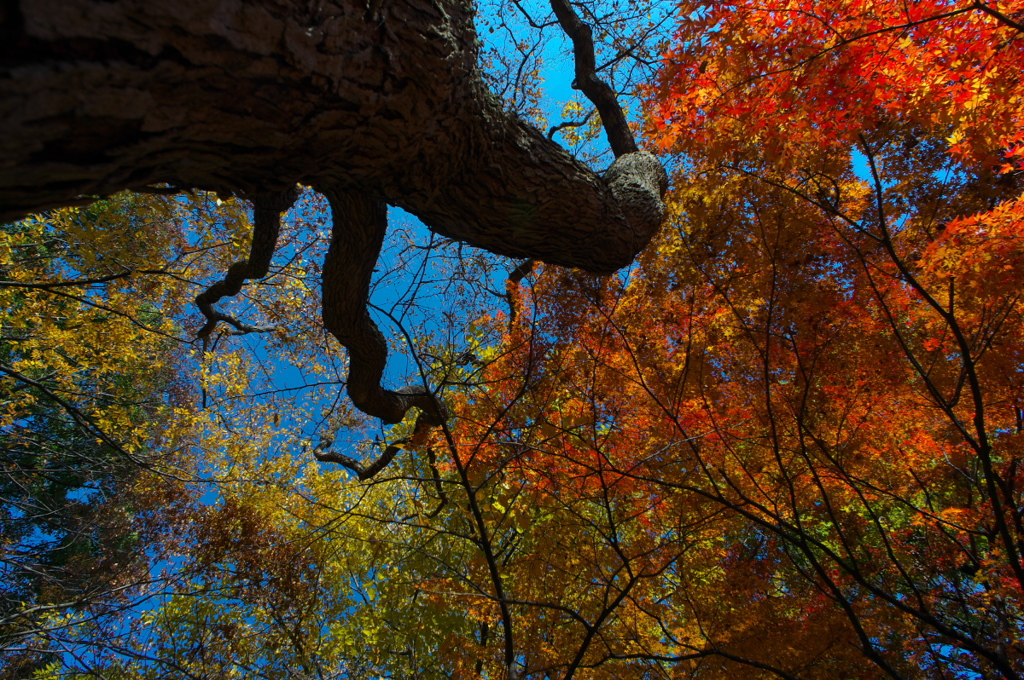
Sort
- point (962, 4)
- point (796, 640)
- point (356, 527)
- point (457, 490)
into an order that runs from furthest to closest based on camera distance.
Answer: point (356, 527)
point (457, 490)
point (796, 640)
point (962, 4)

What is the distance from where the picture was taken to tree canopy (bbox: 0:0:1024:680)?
275 cm

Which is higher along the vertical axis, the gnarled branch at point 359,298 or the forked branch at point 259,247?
the forked branch at point 259,247

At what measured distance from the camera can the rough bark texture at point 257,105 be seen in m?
0.86

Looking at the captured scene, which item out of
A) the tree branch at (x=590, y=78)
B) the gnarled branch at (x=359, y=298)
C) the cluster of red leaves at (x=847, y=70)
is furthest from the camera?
the tree branch at (x=590, y=78)

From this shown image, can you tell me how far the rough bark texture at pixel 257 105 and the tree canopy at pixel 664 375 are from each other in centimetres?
8

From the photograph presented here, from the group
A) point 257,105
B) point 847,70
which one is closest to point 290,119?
point 257,105

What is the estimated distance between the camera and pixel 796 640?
4211mm

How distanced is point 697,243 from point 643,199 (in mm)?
1824

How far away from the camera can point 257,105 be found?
3.94 feet

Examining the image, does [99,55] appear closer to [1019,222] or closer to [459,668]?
[1019,222]

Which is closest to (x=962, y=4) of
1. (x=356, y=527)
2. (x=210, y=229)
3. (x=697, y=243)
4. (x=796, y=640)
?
(x=697, y=243)

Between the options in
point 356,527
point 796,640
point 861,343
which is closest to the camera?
point 796,640

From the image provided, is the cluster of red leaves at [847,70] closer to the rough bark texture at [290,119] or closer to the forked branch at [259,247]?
the rough bark texture at [290,119]

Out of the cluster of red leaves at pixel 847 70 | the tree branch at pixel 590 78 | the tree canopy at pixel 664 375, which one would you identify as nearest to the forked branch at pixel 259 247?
the tree canopy at pixel 664 375
